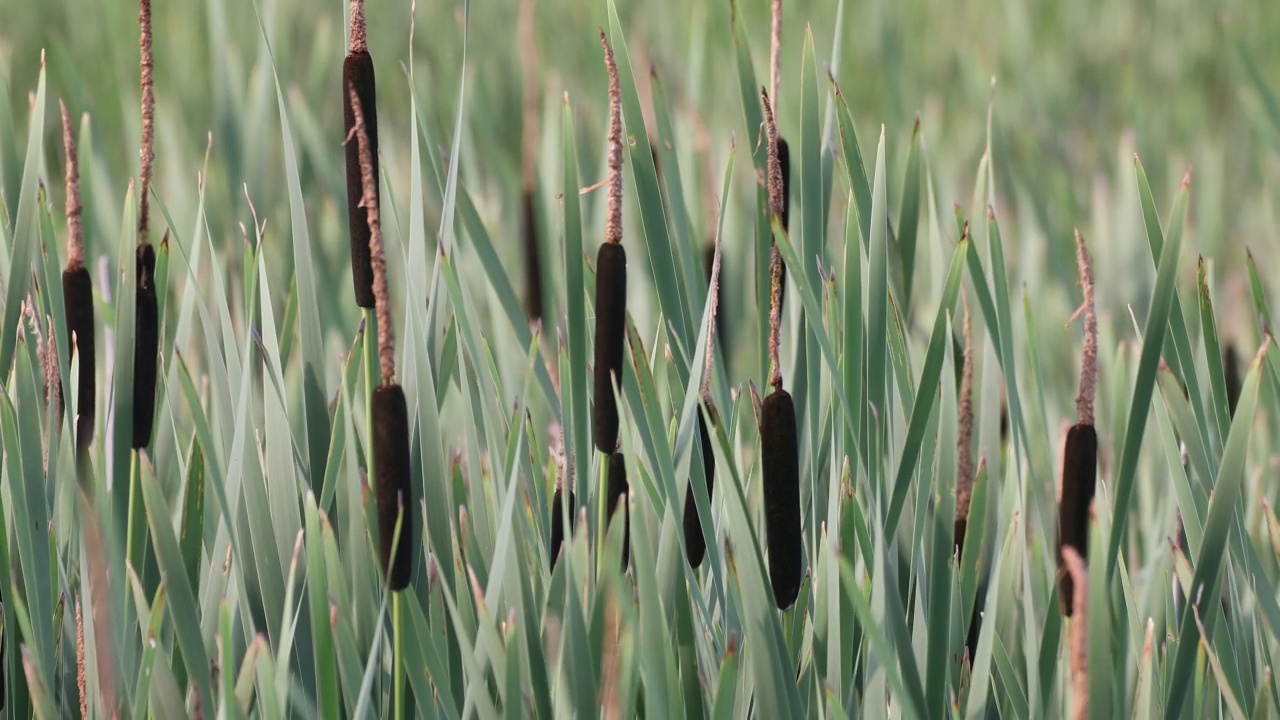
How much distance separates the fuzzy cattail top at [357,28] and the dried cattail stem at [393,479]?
163mm

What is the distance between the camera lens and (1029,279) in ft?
4.00

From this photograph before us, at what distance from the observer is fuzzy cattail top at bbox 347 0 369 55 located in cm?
51

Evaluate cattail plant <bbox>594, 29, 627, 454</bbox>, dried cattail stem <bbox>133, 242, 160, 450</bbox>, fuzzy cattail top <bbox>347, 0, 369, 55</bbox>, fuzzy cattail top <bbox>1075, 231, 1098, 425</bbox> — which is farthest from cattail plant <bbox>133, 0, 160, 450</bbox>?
fuzzy cattail top <bbox>1075, 231, 1098, 425</bbox>

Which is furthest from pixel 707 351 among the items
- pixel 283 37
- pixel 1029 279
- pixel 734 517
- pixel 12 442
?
pixel 283 37

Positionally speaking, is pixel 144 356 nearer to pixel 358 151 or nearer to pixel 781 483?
pixel 358 151

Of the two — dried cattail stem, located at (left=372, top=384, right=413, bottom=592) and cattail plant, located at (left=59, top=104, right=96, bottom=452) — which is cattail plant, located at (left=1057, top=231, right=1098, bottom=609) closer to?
dried cattail stem, located at (left=372, top=384, right=413, bottom=592)

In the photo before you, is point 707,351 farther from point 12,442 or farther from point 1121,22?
point 1121,22

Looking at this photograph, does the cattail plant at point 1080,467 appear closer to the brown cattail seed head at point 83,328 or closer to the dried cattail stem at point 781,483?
the dried cattail stem at point 781,483

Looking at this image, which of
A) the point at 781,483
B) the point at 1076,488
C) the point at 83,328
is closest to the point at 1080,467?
the point at 1076,488

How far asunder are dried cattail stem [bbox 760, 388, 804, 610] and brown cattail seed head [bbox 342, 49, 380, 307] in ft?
0.63

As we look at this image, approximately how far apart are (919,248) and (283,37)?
0.87 meters

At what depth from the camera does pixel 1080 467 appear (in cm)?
54

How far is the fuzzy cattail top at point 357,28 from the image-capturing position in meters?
0.51

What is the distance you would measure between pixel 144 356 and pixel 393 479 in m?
0.20
